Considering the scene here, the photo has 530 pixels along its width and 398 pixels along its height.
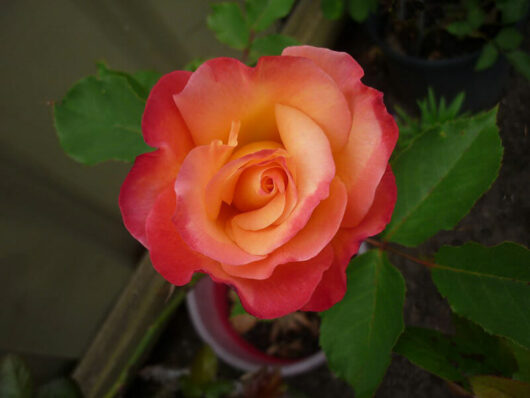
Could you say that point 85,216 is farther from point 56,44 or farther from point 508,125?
point 508,125

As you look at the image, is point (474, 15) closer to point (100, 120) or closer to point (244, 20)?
point (244, 20)

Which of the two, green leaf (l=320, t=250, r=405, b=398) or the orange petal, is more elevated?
the orange petal

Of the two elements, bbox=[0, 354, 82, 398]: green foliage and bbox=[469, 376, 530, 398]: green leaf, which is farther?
bbox=[0, 354, 82, 398]: green foliage

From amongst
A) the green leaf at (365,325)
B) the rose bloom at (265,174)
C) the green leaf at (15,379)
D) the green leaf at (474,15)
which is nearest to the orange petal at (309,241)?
the rose bloom at (265,174)

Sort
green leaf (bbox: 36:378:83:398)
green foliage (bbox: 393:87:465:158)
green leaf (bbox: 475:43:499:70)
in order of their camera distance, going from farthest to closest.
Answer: green foliage (bbox: 393:87:465:158)
green leaf (bbox: 475:43:499:70)
green leaf (bbox: 36:378:83:398)

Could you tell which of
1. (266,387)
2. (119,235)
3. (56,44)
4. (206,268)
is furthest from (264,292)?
(119,235)

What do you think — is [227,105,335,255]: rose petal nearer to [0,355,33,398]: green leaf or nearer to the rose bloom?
the rose bloom

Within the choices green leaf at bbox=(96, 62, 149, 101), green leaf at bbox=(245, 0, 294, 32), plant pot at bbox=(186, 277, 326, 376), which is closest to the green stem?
plant pot at bbox=(186, 277, 326, 376)
